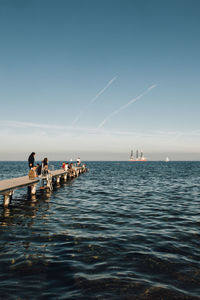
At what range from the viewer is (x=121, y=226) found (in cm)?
1008

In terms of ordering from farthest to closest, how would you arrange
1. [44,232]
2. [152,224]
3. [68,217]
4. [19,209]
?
[19,209], [68,217], [152,224], [44,232]

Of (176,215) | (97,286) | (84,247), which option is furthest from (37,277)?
(176,215)

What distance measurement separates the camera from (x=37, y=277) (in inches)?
215

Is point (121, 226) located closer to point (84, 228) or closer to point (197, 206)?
point (84, 228)

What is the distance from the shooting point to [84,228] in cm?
975

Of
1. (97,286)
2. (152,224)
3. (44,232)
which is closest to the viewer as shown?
(97,286)

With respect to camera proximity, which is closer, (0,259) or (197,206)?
(0,259)

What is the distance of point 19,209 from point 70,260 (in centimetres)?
905

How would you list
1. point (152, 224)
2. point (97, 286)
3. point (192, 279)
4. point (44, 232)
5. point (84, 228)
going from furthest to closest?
point (152, 224) → point (84, 228) → point (44, 232) → point (192, 279) → point (97, 286)

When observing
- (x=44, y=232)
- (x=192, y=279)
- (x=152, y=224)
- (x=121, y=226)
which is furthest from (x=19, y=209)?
(x=192, y=279)

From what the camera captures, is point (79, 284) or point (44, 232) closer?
point (79, 284)

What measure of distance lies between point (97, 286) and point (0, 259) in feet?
11.1

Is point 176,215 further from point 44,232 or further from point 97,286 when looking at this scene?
point 97,286

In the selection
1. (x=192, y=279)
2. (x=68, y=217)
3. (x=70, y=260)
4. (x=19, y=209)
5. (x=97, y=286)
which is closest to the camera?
(x=97, y=286)
